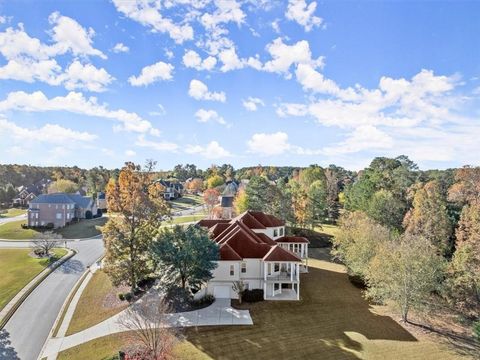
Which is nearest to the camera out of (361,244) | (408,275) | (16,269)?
(408,275)

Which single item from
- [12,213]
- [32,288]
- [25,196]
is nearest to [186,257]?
[32,288]

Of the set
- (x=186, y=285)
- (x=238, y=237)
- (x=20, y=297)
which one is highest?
(x=238, y=237)

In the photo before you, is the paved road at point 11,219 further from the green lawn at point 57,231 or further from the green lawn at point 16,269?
the green lawn at point 16,269

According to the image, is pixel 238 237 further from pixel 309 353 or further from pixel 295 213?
pixel 295 213

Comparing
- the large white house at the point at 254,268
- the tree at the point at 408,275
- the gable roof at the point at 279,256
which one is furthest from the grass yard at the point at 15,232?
the tree at the point at 408,275

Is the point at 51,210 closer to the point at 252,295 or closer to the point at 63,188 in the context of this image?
the point at 63,188

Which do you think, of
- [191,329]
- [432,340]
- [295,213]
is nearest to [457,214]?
[295,213]
